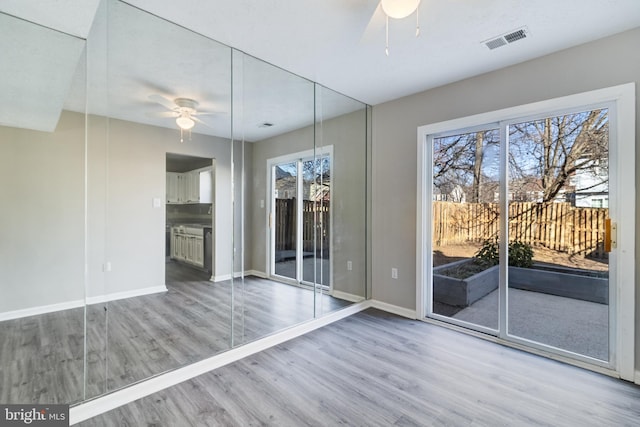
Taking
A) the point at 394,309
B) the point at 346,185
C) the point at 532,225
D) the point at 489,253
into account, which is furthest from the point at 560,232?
the point at 346,185

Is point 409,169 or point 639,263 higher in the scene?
point 409,169

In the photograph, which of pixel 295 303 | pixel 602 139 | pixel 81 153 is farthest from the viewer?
pixel 295 303

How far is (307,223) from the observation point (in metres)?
3.61

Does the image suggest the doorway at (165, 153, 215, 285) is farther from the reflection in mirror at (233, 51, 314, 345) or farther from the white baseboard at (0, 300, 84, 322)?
the white baseboard at (0, 300, 84, 322)

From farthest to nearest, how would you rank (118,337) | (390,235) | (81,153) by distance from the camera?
(390,235) → (118,337) → (81,153)

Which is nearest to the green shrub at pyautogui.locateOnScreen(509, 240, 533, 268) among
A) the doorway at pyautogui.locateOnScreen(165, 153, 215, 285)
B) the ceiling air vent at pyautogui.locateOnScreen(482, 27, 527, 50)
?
the ceiling air vent at pyautogui.locateOnScreen(482, 27, 527, 50)

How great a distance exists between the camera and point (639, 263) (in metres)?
2.13

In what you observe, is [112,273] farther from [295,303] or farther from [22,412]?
[295,303]

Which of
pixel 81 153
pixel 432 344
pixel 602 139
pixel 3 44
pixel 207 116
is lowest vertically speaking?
pixel 432 344

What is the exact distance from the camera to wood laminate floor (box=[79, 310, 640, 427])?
→ 1764mm

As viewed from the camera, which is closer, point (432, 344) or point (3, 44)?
point (3, 44)

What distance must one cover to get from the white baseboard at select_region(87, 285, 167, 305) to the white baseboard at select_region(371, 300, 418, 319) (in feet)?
8.10

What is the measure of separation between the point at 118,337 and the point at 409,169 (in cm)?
319

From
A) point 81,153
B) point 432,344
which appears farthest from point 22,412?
point 432,344
